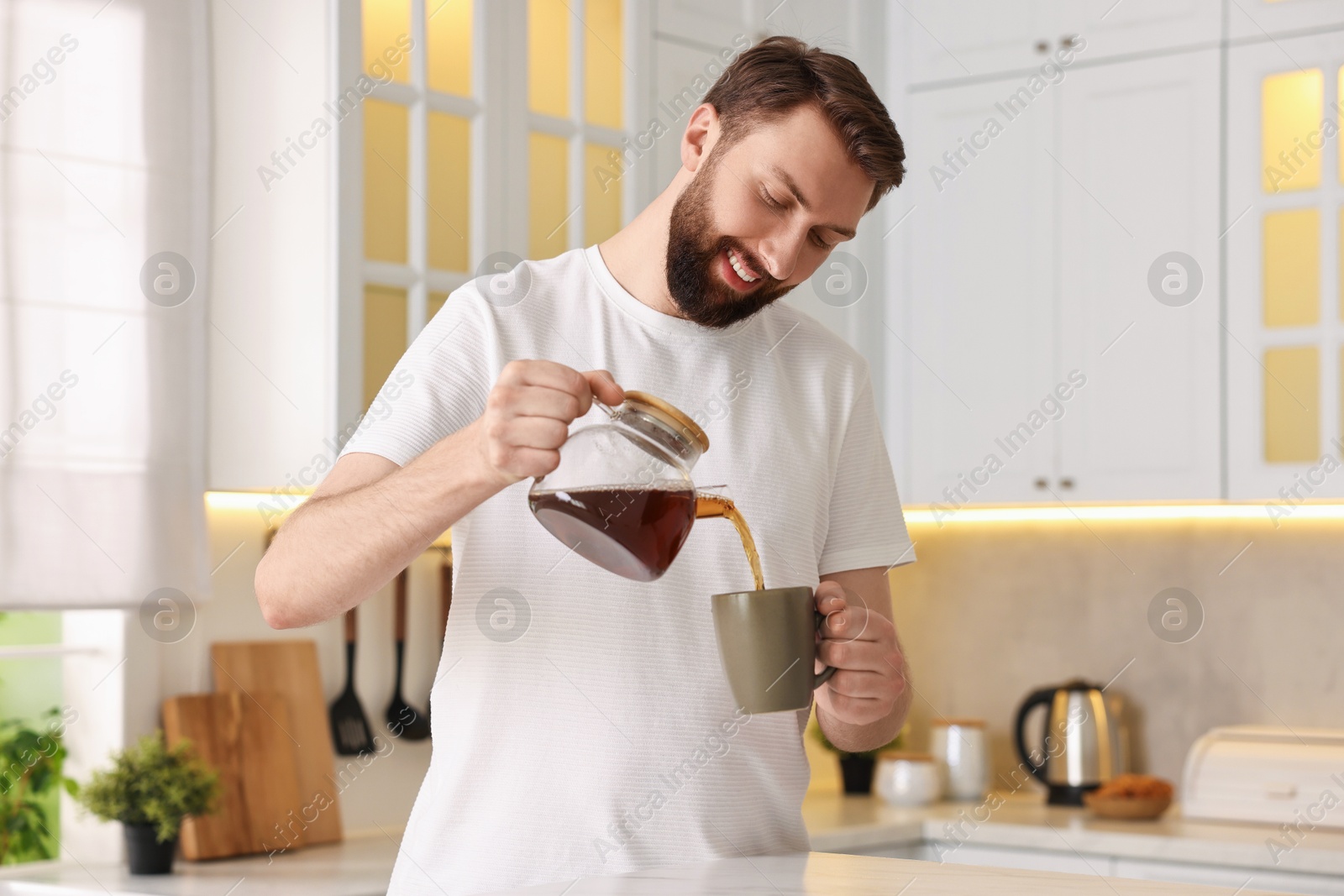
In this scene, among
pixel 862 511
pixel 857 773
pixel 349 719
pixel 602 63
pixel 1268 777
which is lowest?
pixel 857 773

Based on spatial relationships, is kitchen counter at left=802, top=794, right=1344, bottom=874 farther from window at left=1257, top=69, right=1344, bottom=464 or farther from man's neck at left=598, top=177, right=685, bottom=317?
man's neck at left=598, top=177, right=685, bottom=317

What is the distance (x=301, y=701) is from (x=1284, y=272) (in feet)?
6.29

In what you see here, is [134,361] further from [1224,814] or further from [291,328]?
[1224,814]

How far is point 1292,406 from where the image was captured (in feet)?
8.68

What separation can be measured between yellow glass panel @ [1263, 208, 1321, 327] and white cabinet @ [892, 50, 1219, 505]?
10cm

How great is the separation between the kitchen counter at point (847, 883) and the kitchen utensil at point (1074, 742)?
6.26ft

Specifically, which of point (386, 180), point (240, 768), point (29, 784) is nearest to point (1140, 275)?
point (386, 180)

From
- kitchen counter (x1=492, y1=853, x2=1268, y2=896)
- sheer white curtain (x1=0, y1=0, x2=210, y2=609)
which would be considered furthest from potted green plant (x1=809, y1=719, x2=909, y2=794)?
kitchen counter (x1=492, y1=853, x2=1268, y2=896)

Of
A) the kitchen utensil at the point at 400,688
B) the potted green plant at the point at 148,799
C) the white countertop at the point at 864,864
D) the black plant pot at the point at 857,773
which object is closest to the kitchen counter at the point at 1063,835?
the white countertop at the point at 864,864

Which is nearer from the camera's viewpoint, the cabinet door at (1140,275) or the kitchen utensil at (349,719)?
the kitchen utensil at (349,719)

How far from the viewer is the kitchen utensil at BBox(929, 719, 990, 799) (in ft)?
10.0

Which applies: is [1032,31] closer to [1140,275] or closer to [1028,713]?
[1140,275]

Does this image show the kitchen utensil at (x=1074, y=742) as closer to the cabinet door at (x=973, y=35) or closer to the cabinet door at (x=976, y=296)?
the cabinet door at (x=976, y=296)

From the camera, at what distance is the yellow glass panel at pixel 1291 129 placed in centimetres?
264
